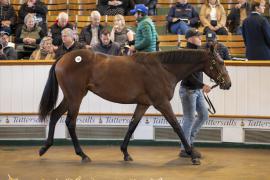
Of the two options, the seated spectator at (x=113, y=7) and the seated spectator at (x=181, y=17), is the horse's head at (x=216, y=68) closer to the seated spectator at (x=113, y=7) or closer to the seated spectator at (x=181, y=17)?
the seated spectator at (x=181, y=17)

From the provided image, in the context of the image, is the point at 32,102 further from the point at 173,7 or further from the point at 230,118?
the point at 173,7

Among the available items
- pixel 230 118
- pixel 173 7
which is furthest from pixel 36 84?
pixel 173 7

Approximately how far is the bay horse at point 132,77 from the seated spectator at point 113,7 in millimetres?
5176

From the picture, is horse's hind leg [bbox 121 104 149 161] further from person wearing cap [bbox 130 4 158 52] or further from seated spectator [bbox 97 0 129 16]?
seated spectator [bbox 97 0 129 16]

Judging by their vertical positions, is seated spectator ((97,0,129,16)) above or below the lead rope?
above

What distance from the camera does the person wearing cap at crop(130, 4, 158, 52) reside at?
11305 millimetres

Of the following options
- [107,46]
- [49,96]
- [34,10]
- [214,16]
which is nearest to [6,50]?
[107,46]

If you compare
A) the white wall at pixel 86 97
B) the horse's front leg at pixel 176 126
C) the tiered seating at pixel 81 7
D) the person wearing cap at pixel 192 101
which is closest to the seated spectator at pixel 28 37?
the tiered seating at pixel 81 7

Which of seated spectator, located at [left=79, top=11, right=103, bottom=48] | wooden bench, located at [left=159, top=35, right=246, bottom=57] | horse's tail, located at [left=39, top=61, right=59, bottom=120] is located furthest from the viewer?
wooden bench, located at [left=159, top=35, right=246, bottom=57]

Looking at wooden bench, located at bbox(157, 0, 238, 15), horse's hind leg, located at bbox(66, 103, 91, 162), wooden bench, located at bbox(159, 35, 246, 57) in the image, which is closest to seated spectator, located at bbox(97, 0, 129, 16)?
wooden bench, located at bbox(157, 0, 238, 15)

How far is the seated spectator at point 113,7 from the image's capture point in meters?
15.8

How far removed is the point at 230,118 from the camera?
11.7 metres

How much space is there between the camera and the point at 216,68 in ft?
33.9

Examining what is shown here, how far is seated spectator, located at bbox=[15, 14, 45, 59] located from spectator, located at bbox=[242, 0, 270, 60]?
4593 millimetres
